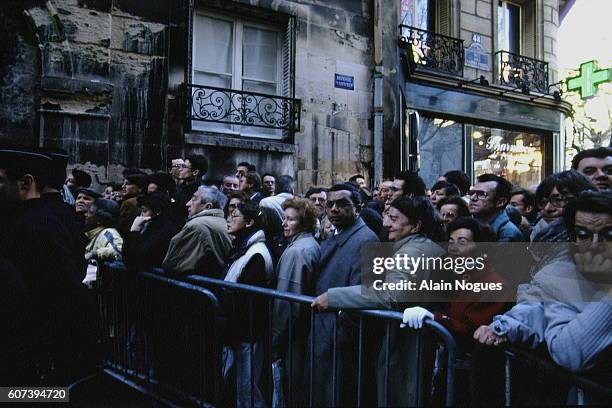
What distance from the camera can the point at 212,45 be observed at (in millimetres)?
9930

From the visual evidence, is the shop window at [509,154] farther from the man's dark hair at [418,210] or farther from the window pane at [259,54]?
the man's dark hair at [418,210]

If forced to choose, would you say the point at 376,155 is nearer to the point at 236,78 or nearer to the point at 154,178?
the point at 236,78

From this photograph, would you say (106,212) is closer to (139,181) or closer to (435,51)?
(139,181)

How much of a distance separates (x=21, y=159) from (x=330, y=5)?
29.5 ft

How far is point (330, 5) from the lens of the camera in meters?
11.0

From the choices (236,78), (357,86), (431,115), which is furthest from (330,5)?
(431,115)

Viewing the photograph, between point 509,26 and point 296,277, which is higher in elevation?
point 509,26

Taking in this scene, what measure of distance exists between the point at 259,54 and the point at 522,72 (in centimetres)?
903

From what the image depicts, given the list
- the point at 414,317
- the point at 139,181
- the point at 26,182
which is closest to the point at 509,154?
the point at 139,181

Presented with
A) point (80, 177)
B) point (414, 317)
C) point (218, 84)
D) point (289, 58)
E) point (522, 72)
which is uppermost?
point (522, 72)

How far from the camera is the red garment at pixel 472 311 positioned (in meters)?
2.86

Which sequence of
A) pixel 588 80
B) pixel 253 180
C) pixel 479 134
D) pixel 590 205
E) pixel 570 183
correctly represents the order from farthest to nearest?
pixel 588 80 < pixel 479 134 < pixel 253 180 < pixel 570 183 < pixel 590 205

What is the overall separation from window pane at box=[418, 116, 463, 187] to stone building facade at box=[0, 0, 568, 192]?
29cm

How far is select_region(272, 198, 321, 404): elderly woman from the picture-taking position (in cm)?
346
